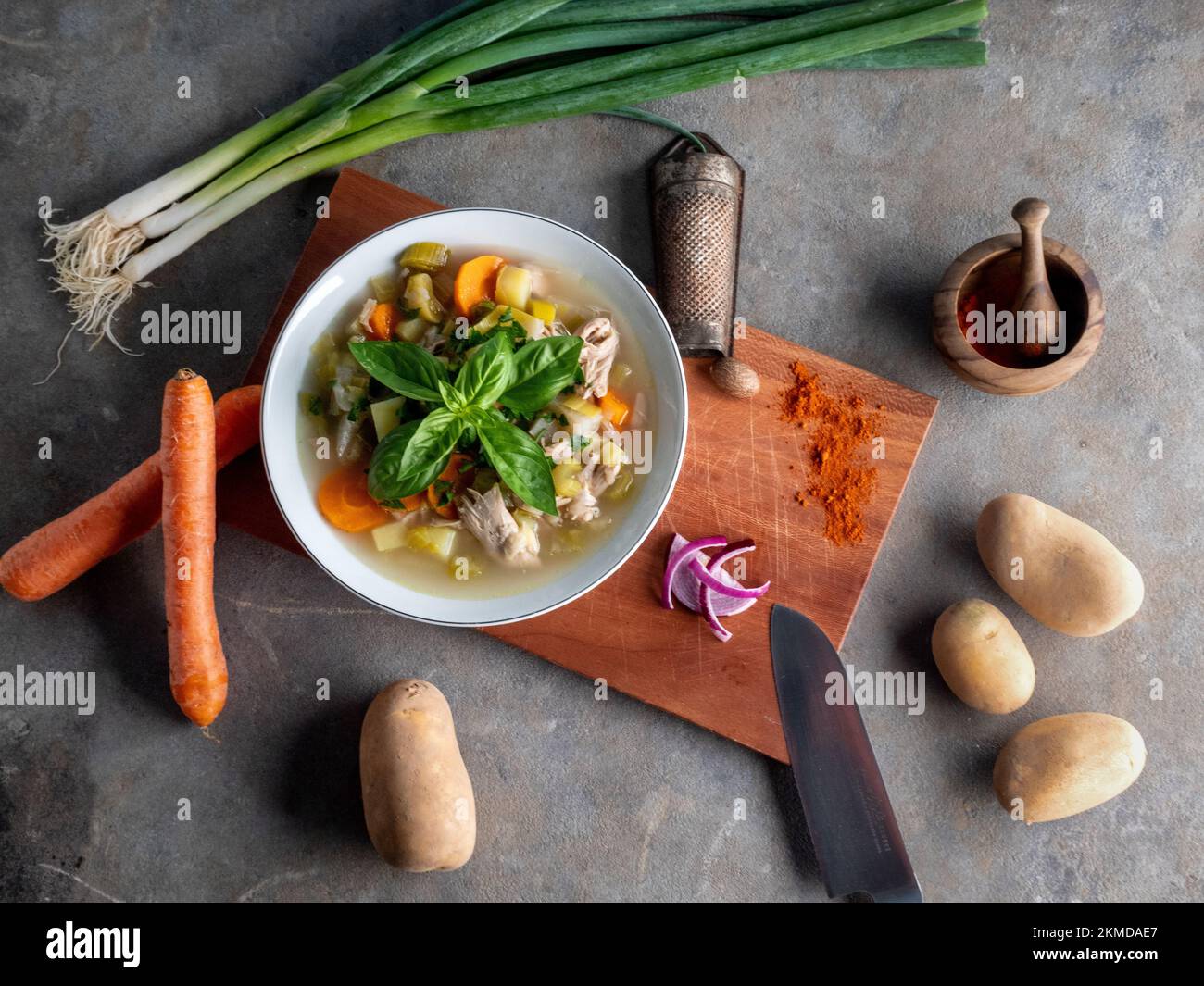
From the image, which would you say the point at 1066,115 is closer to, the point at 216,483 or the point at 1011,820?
the point at 1011,820

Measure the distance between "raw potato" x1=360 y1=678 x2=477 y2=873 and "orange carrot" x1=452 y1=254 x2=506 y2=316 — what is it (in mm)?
1207

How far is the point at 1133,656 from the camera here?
321 centimetres

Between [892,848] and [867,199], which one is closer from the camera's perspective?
[892,848]

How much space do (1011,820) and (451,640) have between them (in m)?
1.95

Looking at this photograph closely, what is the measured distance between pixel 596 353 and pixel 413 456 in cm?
63

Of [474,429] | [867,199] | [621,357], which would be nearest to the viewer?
[474,429]

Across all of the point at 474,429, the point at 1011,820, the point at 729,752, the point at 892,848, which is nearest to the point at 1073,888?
the point at 1011,820

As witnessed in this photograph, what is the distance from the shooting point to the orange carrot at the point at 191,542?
2.74m

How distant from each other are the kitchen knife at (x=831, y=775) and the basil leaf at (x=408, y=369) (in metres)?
1.31

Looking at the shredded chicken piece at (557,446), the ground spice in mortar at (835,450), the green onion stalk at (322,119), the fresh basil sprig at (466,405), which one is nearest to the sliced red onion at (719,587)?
the ground spice in mortar at (835,450)

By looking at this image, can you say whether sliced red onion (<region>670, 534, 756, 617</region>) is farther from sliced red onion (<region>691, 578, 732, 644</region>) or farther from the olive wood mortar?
the olive wood mortar

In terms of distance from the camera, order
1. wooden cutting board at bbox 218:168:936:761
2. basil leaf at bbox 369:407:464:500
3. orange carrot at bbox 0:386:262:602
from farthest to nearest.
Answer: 1. wooden cutting board at bbox 218:168:936:761
2. orange carrot at bbox 0:386:262:602
3. basil leaf at bbox 369:407:464:500

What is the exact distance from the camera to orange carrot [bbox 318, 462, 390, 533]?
276cm

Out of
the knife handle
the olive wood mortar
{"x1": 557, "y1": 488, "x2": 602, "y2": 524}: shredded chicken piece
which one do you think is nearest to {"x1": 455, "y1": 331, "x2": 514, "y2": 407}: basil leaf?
A: {"x1": 557, "y1": 488, "x2": 602, "y2": 524}: shredded chicken piece
